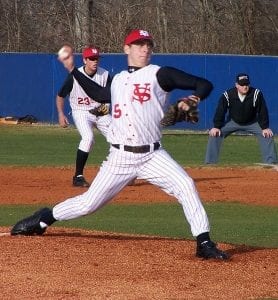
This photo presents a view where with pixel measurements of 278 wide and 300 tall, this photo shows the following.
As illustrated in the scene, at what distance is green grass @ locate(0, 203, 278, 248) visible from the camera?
10.0 metres

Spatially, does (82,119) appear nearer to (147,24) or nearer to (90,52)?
(90,52)

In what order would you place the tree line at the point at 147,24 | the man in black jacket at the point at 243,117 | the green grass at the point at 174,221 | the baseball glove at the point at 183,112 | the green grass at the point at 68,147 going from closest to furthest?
the baseball glove at the point at 183,112 → the green grass at the point at 174,221 → the man in black jacket at the point at 243,117 → the green grass at the point at 68,147 → the tree line at the point at 147,24

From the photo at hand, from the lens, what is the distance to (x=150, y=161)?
758 cm

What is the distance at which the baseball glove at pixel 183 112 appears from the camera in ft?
23.5

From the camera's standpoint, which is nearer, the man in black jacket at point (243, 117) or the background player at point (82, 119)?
the background player at point (82, 119)

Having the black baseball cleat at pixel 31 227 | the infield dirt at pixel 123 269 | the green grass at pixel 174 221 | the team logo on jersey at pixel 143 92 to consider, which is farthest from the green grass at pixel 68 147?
the team logo on jersey at pixel 143 92

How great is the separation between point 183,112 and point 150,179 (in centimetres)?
66

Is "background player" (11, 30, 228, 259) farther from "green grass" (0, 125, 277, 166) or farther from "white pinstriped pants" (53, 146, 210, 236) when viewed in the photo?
"green grass" (0, 125, 277, 166)

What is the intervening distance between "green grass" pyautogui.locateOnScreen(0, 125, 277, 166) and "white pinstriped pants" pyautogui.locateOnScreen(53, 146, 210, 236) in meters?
9.67

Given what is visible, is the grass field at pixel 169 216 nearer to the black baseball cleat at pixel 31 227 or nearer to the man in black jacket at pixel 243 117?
the man in black jacket at pixel 243 117

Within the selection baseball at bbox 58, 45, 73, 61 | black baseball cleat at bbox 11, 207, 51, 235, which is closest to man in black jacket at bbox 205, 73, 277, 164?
black baseball cleat at bbox 11, 207, 51, 235

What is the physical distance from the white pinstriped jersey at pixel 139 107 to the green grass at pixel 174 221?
2.30 metres

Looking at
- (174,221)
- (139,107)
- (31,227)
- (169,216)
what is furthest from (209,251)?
(169,216)

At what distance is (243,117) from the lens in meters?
15.8
